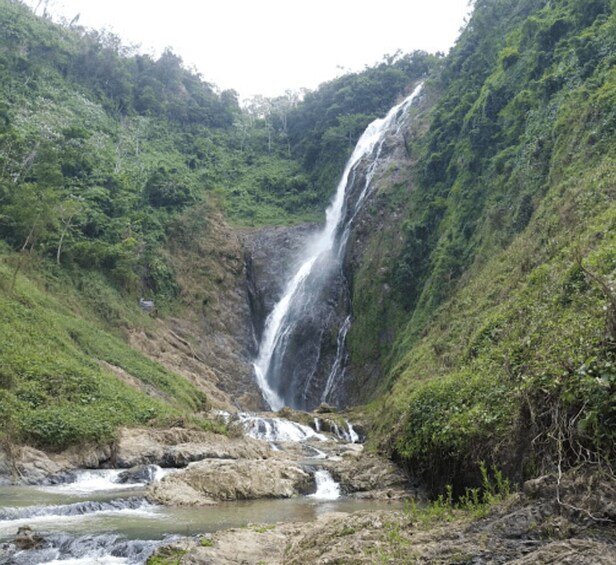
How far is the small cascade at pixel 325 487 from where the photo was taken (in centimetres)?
1443

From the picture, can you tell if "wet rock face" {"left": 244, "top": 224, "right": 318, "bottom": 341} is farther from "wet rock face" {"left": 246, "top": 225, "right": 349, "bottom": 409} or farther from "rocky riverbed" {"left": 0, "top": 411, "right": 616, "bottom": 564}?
"rocky riverbed" {"left": 0, "top": 411, "right": 616, "bottom": 564}

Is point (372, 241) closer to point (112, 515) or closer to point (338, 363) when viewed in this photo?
point (338, 363)

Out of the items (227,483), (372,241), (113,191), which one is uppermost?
(113,191)

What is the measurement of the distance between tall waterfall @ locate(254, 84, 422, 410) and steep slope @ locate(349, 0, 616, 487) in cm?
222

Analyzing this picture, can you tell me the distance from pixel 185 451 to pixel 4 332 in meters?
8.83

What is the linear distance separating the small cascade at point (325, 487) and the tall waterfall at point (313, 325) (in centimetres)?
1994

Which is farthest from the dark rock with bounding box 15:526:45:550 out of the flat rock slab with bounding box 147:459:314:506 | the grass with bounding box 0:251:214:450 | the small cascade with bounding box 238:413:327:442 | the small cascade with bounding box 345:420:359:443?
the small cascade with bounding box 345:420:359:443

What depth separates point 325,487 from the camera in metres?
15.3

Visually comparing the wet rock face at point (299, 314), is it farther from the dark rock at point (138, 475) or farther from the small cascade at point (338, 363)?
the dark rock at point (138, 475)

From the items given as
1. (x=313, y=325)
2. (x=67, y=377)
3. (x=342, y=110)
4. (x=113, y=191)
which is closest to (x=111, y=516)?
(x=67, y=377)

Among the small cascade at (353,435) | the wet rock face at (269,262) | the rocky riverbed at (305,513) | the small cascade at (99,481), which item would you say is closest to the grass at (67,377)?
the rocky riverbed at (305,513)

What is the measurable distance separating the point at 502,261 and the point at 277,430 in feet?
41.5

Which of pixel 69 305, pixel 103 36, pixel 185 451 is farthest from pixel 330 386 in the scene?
pixel 103 36

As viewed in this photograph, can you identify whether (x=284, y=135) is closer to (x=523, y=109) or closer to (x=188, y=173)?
(x=188, y=173)
